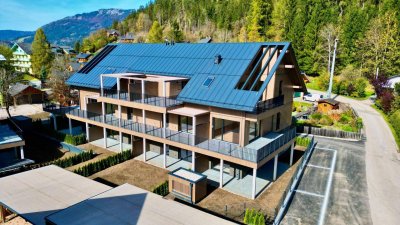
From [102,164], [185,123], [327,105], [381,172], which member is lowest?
[381,172]

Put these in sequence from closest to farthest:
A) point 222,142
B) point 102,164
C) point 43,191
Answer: point 43,191 < point 222,142 < point 102,164

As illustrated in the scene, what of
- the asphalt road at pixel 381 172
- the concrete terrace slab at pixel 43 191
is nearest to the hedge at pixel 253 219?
the asphalt road at pixel 381 172

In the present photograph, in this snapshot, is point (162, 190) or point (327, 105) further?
point (327, 105)

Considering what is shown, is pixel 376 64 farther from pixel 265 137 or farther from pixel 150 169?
pixel 150 169

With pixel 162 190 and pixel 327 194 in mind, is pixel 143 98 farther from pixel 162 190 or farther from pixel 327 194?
pixel 327 194

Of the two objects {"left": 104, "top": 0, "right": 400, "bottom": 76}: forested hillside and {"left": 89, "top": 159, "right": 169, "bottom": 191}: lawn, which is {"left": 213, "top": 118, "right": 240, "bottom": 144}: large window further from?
{"left": 104, "top": 0, "right": 400, "bottom": 76}: forested hillside

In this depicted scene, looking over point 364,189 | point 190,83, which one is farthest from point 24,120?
point 364,189

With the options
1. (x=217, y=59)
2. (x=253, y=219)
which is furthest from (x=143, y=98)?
(x=253, y=219)

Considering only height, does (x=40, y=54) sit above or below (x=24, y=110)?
above
